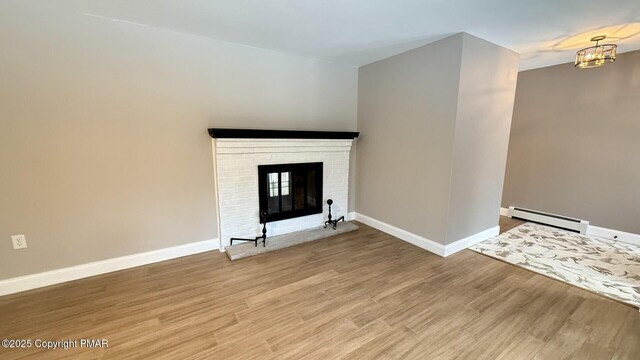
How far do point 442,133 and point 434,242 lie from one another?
1248 millimetres

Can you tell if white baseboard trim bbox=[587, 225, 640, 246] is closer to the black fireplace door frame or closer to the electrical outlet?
the black fireplace door frame

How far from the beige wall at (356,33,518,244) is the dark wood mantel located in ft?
1.56

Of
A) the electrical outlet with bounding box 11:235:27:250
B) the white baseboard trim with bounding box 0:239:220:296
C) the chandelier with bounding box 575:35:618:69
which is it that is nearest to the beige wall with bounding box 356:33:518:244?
the chandelier with bounding box 575:35:618:69

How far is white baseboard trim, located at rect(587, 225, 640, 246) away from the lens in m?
3.13

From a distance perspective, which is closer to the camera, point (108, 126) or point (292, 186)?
point (108, 126)

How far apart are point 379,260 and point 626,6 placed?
2.93 m

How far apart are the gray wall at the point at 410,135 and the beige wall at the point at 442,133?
0.04 ft

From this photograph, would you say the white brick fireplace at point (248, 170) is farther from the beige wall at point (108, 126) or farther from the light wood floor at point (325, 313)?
the light wood floor at point (325, 313)

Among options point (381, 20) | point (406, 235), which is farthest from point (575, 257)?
point (381, 20)

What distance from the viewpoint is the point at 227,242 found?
2.97 metres

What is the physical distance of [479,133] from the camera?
2889 mm

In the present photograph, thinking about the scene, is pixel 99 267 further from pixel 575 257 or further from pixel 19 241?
pixel 575 257

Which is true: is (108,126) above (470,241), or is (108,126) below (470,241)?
above

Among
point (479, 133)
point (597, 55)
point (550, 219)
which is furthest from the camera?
point (550, 219)
